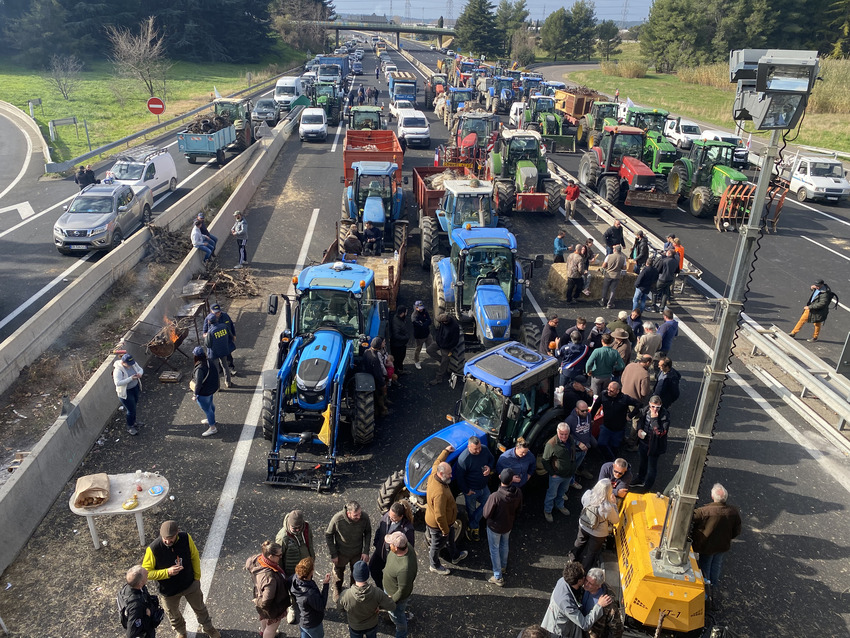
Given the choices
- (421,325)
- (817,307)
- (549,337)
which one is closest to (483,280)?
(421,325)

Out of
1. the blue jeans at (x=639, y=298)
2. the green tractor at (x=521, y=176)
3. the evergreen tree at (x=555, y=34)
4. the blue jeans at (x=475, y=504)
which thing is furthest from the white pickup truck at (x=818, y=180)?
the evergreen tree at (x=555, y=34)

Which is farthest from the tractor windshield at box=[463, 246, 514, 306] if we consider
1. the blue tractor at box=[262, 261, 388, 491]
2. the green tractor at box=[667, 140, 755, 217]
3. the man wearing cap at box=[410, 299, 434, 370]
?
the green tractor at box=[667, 140, 755, 217]

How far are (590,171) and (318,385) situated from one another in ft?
54.5

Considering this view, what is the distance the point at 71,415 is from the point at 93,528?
2174mm

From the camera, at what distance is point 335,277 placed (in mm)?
9930

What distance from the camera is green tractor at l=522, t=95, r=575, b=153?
30.0 metres

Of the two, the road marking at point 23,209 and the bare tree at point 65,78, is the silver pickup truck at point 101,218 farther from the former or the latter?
the bare tree at point 65,78

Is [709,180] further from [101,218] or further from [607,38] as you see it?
[607,38]

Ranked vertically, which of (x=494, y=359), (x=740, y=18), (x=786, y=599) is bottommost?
(x=786, y=599)

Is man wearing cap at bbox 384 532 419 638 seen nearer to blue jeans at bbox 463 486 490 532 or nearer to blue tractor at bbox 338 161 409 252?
blue jeans at bbox 463 486 490 532

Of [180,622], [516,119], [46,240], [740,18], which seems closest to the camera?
[180,622]

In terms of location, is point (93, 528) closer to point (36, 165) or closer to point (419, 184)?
point (419, 184)

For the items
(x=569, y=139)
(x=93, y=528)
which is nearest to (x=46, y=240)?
(x=93, y=528)

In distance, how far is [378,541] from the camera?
6.39 m
